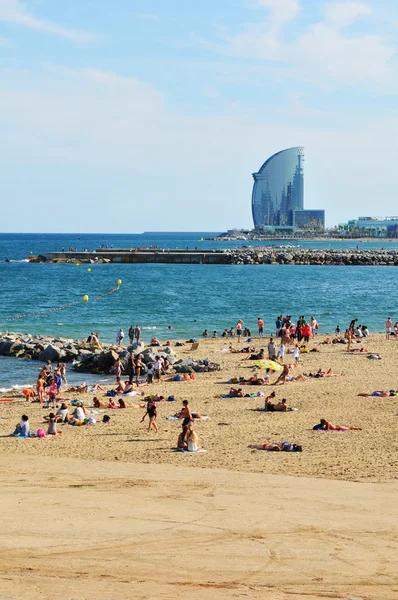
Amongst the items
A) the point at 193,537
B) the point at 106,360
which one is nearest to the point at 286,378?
the point at 106,360

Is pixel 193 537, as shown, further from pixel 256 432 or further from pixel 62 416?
pixel 62 416

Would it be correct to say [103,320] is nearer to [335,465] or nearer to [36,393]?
[36,393]

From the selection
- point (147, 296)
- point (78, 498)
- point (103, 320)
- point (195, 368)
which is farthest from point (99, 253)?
point (78, 498)

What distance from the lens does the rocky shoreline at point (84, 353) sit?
1120 inches

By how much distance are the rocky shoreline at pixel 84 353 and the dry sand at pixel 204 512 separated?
27.7 feet

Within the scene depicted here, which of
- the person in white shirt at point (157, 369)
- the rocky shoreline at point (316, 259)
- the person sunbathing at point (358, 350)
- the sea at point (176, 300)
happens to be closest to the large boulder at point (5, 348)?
the sea at point (176, 300)

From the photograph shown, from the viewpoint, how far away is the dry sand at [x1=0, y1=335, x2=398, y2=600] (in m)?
8.99

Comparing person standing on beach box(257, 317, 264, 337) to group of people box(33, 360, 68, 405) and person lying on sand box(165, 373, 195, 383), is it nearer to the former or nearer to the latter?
person lying on sand box(165, 373, 195, 383)

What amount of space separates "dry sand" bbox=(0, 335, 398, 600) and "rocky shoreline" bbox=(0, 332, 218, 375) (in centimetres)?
843

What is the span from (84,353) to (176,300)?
27247 mm

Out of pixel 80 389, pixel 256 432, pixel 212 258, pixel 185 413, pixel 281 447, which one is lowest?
pixel 80 389

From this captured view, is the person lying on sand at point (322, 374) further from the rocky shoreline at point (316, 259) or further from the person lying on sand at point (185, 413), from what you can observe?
the rocky shoreline at point (316, 259)

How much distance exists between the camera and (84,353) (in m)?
30.6

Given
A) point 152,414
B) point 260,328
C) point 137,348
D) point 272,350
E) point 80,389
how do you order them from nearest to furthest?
point 152,414 → point 80,389 → point 272,350 → point 137,348 → point 260,328
